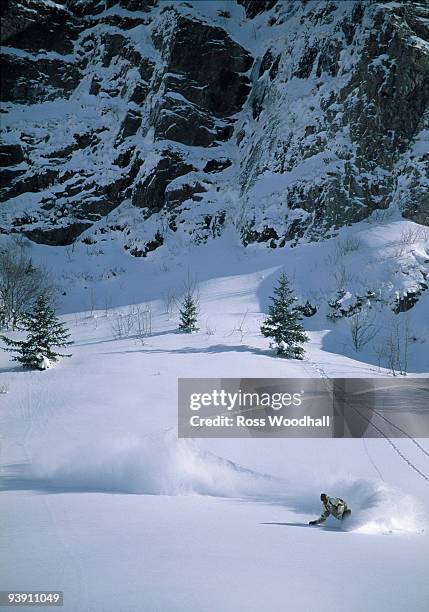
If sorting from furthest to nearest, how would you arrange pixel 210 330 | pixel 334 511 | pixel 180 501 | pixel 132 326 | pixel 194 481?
pixel 132 326
pixel 210 330
pixel 194 481
pixel 180 501
pixel 334 511

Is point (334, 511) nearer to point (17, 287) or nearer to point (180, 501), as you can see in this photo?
point (180, 501)

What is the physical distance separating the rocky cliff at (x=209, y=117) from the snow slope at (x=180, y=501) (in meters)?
21.7

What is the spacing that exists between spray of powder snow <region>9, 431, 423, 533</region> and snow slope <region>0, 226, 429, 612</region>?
0.10ft

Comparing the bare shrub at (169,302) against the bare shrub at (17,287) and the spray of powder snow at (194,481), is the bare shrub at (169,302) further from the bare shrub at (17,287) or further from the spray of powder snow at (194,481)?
the spray of powder snow at (194,481)

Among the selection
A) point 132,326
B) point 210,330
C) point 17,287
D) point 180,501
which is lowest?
point 180,501

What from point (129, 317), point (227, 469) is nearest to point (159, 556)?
point (227, 469)

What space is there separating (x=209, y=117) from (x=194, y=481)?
43.9m

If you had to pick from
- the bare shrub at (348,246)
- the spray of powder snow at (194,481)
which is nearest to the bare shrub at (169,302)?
the bare shrub at (348,246)

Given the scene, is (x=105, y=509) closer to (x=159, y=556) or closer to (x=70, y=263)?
(x=159, y=556)

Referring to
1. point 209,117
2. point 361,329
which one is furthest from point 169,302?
point 209,117

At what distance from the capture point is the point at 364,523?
4949mm

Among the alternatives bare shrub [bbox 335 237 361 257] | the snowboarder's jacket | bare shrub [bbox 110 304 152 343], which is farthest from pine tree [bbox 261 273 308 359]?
bare shrub [bbox 335 237 361 257]

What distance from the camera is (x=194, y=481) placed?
6.59 meters

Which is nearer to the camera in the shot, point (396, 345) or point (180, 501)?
point (180, 501)
